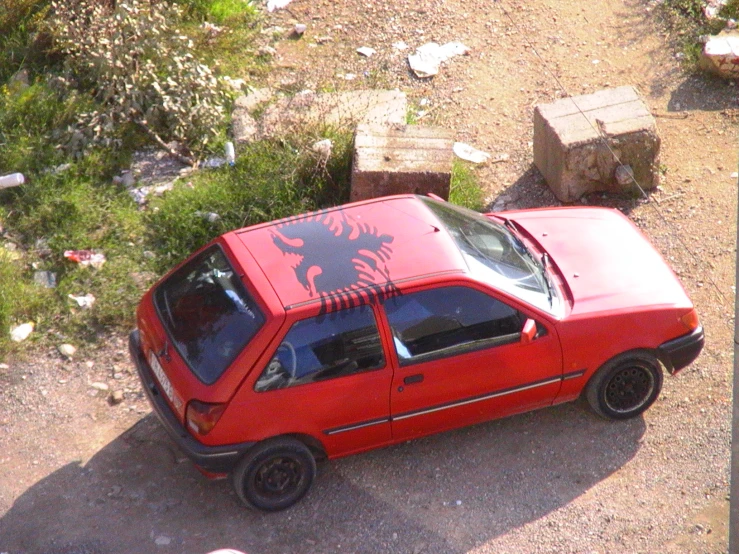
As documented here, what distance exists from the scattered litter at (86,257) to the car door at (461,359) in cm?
334

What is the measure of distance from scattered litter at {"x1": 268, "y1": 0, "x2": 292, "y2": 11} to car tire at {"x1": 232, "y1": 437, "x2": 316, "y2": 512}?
7.20m

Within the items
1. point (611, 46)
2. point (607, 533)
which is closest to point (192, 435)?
point (607, 533)

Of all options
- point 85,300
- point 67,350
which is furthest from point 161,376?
point 85,300

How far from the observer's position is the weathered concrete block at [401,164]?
7.29 m

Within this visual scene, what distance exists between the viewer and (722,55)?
9.13m

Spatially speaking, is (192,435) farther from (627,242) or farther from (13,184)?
(13,184)

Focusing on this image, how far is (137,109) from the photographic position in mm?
8430

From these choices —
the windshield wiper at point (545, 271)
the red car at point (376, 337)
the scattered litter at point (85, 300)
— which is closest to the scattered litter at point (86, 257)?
the scattered litter at point (85, 300)

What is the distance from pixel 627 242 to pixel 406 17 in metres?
5.55

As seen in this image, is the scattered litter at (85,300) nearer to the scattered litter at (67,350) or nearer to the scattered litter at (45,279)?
the scattered litter at (45,279)

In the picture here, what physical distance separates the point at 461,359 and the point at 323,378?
883 millimetres

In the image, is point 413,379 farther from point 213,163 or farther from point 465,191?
point 213,163

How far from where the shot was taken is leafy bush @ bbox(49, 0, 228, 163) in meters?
8.39

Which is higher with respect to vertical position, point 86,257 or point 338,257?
point 338,257
